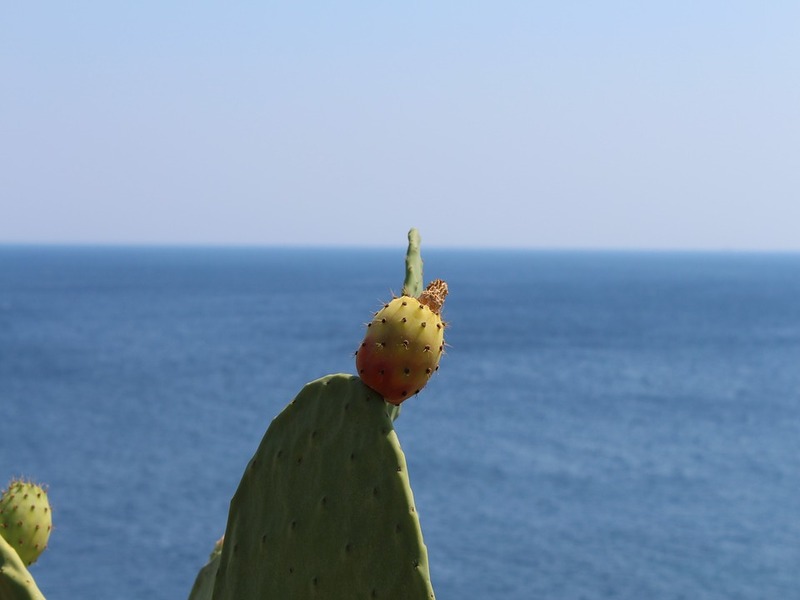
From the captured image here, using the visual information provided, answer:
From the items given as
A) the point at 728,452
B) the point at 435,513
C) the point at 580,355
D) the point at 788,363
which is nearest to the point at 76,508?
the point at 435,513

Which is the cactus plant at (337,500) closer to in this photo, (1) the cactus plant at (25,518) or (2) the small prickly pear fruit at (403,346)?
(2) the small prickly pear fruit at (403,346)

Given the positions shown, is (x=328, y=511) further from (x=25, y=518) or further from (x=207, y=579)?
(x=25, y=518)

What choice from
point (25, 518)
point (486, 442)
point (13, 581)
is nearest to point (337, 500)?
point (13, 581)

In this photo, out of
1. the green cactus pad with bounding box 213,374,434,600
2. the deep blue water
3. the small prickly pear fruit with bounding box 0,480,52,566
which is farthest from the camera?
the deep blue water

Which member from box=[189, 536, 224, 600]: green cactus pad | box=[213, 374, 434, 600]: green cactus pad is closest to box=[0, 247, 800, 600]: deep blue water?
box=[189, 536, 224, 600]: green cactus pad

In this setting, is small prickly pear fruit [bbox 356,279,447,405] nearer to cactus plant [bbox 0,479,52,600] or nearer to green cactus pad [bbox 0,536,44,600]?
green cactus pad [bbox 0,536,44,600]

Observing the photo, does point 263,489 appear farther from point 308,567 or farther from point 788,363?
point 788,363
